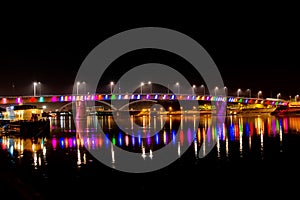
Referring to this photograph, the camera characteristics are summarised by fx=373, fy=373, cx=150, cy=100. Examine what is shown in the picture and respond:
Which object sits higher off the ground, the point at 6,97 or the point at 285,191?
the point at 6,97

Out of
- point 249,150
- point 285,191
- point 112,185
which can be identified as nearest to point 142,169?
point 112,185

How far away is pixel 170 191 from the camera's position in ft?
35.5

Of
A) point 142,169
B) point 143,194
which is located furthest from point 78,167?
point 143,194

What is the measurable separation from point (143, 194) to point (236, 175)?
146 inches

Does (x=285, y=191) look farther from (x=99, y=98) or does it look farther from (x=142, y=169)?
(x=99, y=98)

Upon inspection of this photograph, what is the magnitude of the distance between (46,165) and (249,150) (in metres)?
9.91

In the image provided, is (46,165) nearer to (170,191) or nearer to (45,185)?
(45,185)

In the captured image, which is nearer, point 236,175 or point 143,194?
point 143,194

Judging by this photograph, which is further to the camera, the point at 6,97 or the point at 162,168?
the point at 6,97

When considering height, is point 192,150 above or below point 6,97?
below

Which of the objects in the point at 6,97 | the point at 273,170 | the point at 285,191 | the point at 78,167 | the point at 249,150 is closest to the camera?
the point at 285,191

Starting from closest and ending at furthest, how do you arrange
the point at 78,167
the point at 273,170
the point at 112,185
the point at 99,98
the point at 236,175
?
the point at 112,185
the point at 236,175
the point at 273,170
the point at 78,167
the point at 99,98

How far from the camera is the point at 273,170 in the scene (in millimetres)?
13461

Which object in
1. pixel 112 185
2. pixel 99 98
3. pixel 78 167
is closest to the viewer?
pixel 112 185
